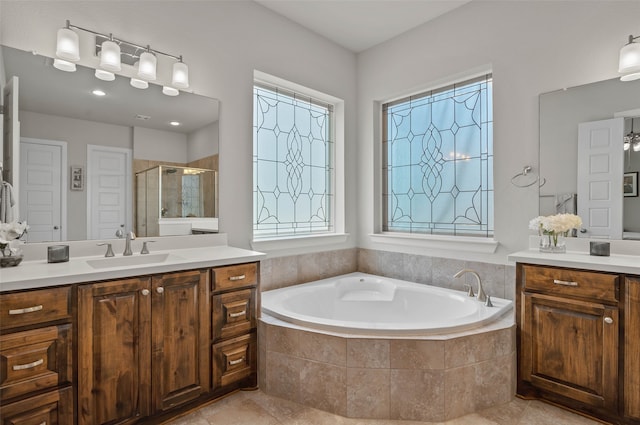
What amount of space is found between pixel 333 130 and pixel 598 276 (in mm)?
2495

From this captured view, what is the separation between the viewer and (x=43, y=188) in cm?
186

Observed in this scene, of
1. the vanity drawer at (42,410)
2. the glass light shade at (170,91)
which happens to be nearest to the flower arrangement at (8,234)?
the vanity drawer at (42,410)

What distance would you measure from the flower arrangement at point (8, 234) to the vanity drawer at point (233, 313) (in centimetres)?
99

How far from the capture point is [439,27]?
9.53ft

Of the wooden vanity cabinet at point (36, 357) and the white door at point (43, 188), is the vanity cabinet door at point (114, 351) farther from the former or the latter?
the white door at point (43, 188)

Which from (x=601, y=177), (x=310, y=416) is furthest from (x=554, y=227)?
(x=310, y=416)

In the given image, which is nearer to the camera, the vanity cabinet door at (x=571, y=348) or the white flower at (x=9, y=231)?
the white flower at (x=9, y=231)

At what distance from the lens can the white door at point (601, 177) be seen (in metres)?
2.08

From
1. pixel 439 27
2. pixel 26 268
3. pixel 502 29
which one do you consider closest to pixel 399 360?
pixel 26 268

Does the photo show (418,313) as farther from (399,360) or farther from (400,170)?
(400,170)

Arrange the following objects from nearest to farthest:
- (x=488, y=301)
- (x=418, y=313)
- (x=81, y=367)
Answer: (x=81, y=367) → (x=488, y=301) → (x=418, y=313)

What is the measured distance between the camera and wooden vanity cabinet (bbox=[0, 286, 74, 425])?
1352mm

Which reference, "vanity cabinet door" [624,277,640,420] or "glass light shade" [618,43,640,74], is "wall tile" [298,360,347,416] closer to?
"vanity cabinet door" [624,277,640,420]

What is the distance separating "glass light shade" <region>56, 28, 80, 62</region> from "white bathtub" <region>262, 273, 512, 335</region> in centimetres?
187
